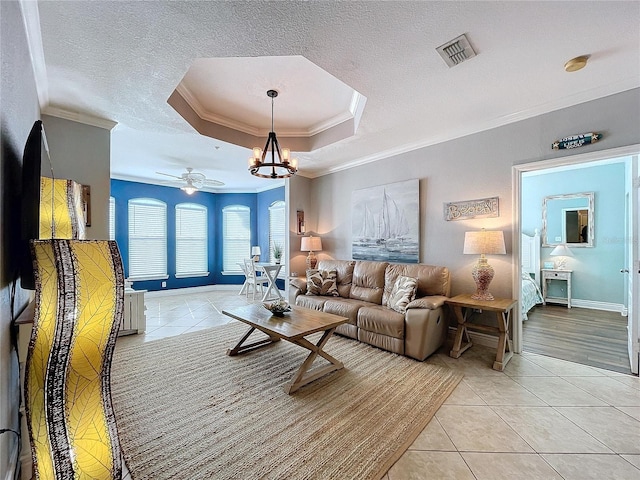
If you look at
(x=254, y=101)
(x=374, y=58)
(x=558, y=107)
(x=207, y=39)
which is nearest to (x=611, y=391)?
(x=558, y=107)

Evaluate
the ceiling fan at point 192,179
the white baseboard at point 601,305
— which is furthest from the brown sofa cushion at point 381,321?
the white baseboard at point 601,305

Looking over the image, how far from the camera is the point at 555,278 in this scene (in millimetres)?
5008

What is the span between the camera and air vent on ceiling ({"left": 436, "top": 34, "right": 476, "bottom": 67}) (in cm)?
195

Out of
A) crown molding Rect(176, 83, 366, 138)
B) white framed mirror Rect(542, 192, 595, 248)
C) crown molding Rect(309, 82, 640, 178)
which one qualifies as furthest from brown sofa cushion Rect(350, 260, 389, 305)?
white framed mirror Rect(542, 192, 595, 248)

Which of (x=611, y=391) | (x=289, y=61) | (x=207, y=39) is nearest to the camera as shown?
(x=207, y=39)

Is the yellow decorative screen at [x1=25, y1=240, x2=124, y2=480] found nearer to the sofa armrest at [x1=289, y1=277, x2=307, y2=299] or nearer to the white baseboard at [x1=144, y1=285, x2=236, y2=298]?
the sofa armrest at [x1=289, y1=277, x2=307, y2=299]

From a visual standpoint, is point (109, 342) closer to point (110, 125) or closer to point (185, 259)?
point (110, 125)

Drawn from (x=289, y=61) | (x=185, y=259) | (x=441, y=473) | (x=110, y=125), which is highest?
(x=289, y=61)

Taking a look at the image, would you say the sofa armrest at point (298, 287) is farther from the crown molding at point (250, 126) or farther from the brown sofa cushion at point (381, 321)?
the crown molding at point (250, 126)

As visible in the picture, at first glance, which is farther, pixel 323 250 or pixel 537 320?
pixel 323 250

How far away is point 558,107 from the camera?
2.80 m

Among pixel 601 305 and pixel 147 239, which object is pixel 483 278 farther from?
pixel 147 239

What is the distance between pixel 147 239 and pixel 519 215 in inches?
270

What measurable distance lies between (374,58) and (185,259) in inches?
246
